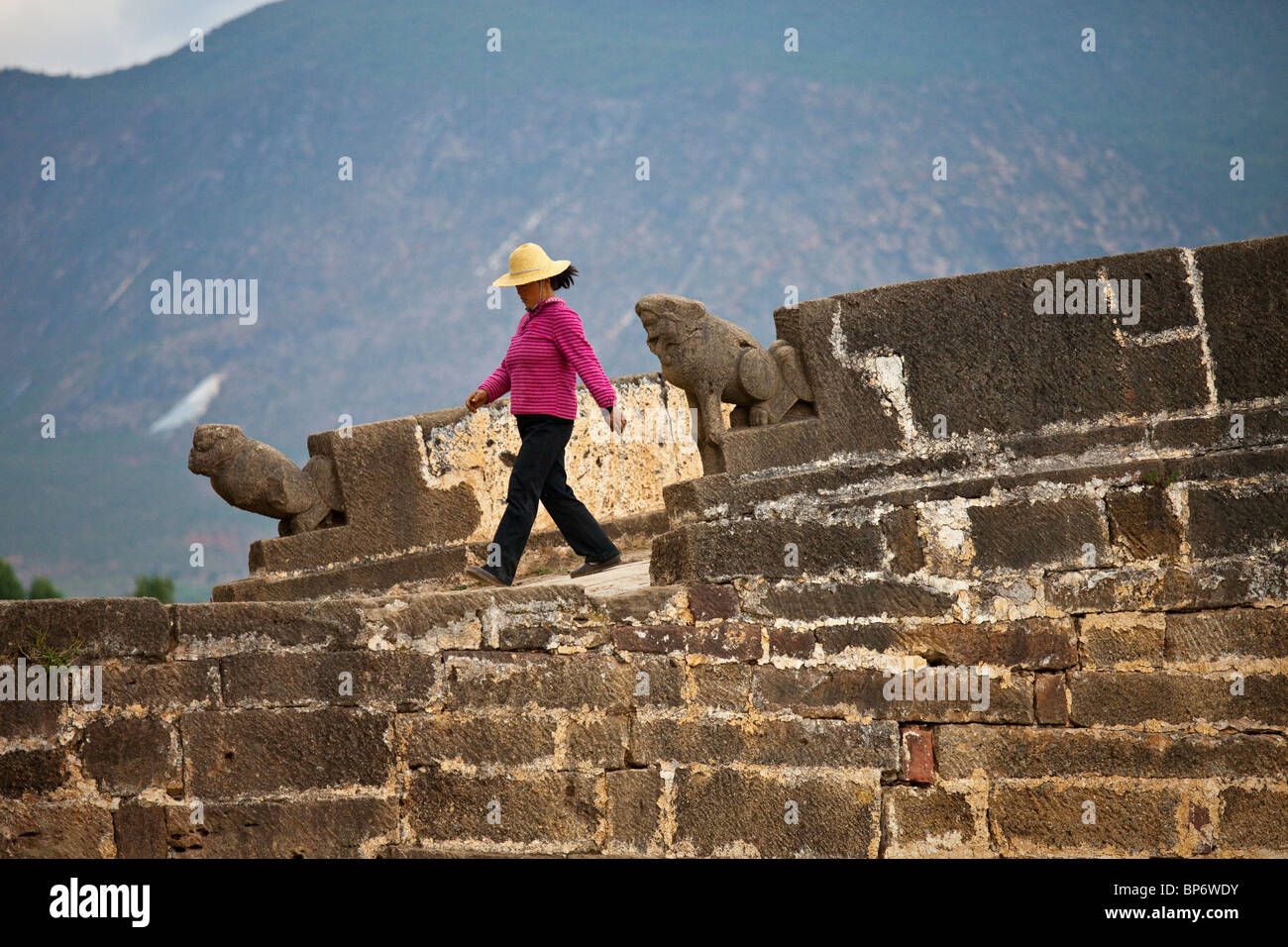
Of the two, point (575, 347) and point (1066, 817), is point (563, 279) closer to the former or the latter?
point (575, 347)

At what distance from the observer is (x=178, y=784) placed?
182 inches

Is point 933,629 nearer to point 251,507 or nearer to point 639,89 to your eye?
point 251,507

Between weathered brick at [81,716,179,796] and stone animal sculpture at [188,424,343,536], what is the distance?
1.65m

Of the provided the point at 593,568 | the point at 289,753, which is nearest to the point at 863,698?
the point at 593,568

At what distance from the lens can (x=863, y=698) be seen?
446cm

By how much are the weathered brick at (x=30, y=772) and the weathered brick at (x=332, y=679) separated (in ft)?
2.19

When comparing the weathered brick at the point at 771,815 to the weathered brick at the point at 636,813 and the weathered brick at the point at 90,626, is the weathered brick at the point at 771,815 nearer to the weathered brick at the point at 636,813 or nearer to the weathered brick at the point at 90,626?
the weathered brick at the point at 636,813

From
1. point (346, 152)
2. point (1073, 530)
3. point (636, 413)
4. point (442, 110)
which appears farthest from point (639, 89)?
point (1073, 530)

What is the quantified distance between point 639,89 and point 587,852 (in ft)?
127

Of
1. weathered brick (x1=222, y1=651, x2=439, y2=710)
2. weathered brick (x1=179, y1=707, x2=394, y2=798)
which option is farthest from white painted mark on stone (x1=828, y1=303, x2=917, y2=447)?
weathered brick (x1=179, y1=707, x2=394, y2=798)

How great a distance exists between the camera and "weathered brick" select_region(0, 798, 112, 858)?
4.56 meters

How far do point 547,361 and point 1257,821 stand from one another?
313cm

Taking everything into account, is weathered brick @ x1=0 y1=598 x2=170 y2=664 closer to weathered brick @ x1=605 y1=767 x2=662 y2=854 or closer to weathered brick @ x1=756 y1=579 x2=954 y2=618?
weathered brick @ x1=605 y1=767 x2=662 y2=854

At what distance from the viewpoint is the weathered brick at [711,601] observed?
14.9 feet
